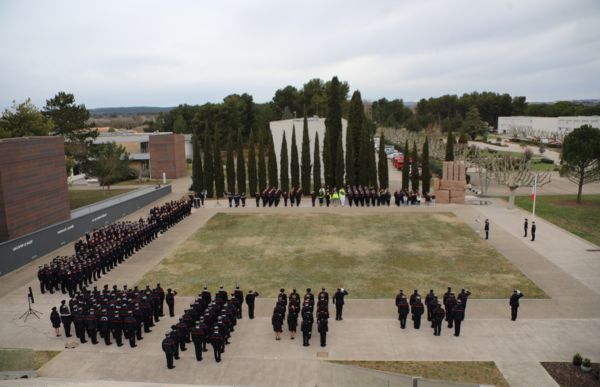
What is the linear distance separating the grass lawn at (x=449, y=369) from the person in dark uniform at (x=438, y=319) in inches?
63.1

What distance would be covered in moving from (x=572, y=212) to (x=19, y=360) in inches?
1194

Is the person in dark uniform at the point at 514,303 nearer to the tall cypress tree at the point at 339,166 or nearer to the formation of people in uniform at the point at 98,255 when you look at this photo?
the formation of people in uniform at the point at 98,255

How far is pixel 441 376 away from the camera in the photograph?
452 inches

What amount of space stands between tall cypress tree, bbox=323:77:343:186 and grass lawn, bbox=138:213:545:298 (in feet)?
30.1

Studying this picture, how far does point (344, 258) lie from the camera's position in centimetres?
2128

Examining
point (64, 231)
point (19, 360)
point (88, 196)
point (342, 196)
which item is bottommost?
point (19, 360)

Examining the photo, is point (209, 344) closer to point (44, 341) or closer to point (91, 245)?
point (44, 341)

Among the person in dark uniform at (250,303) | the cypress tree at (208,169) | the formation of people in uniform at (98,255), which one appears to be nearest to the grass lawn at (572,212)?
the person in dark uniform at (250,303)

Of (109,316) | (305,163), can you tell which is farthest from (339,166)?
(109,316)

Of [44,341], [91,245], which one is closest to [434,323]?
[44,341]

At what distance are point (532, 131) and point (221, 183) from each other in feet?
259

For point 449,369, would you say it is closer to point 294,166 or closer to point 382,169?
point 382,169

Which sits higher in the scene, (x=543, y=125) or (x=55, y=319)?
(x=543, y=125)

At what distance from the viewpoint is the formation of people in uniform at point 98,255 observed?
1775 centimetres
